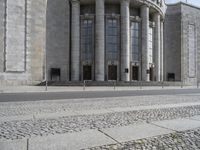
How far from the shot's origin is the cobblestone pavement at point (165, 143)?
4953 mm

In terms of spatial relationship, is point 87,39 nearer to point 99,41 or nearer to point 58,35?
point 99,41

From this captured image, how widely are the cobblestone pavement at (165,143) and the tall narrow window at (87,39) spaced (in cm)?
4249

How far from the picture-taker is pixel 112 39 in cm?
4819

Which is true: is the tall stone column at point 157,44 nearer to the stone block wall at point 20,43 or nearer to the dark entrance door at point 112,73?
the dark entrance door at point 112,73

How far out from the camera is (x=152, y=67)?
5300cm

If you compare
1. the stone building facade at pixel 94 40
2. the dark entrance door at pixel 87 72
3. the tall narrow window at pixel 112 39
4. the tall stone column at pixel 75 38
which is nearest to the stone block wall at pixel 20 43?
the stone building facade at pixel 94 40

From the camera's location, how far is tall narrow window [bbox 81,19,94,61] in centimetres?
4778

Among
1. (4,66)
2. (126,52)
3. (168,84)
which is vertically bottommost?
(168,84)

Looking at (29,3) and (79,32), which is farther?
(79,32)

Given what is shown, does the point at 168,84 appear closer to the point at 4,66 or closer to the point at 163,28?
the point at 163,28

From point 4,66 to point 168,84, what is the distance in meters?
26.9

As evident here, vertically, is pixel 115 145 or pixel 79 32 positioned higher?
pixel 79 32

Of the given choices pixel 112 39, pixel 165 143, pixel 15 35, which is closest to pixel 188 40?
pixel 112 39

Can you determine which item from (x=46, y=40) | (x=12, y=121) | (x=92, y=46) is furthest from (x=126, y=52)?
(x=12, y=121)
